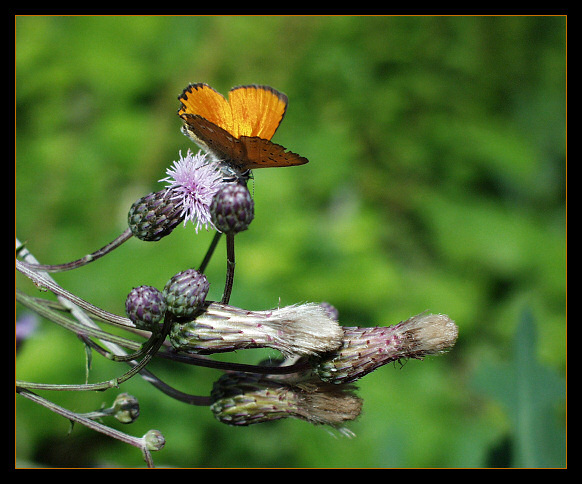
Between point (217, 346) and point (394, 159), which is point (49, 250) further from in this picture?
point (394, 159)

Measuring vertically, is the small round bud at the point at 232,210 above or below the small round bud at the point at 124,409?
above

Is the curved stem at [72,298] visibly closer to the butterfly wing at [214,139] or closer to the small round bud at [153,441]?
the small round bud at [153,441]

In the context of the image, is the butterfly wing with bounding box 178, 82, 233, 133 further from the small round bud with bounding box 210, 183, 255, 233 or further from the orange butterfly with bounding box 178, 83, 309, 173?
the small round bud with bounding box 210, 183, 255, 233

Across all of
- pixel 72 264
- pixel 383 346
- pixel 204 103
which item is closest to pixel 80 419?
pixel 72 264

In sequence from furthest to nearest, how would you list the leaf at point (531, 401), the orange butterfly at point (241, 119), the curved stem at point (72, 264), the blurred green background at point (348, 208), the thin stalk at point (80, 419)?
1. the blurred green background at point (348, 208)
2. the leaf at point (531, 401)
3. the orange butterfly at point (241, 119)
4. the curved stem at point (72, 264)
5. the thin stalk at point (80, 419)

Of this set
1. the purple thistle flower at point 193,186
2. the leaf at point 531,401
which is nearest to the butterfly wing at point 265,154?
the purple thistle flower at point 193,186

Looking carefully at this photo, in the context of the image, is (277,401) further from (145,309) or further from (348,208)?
(348,208)
